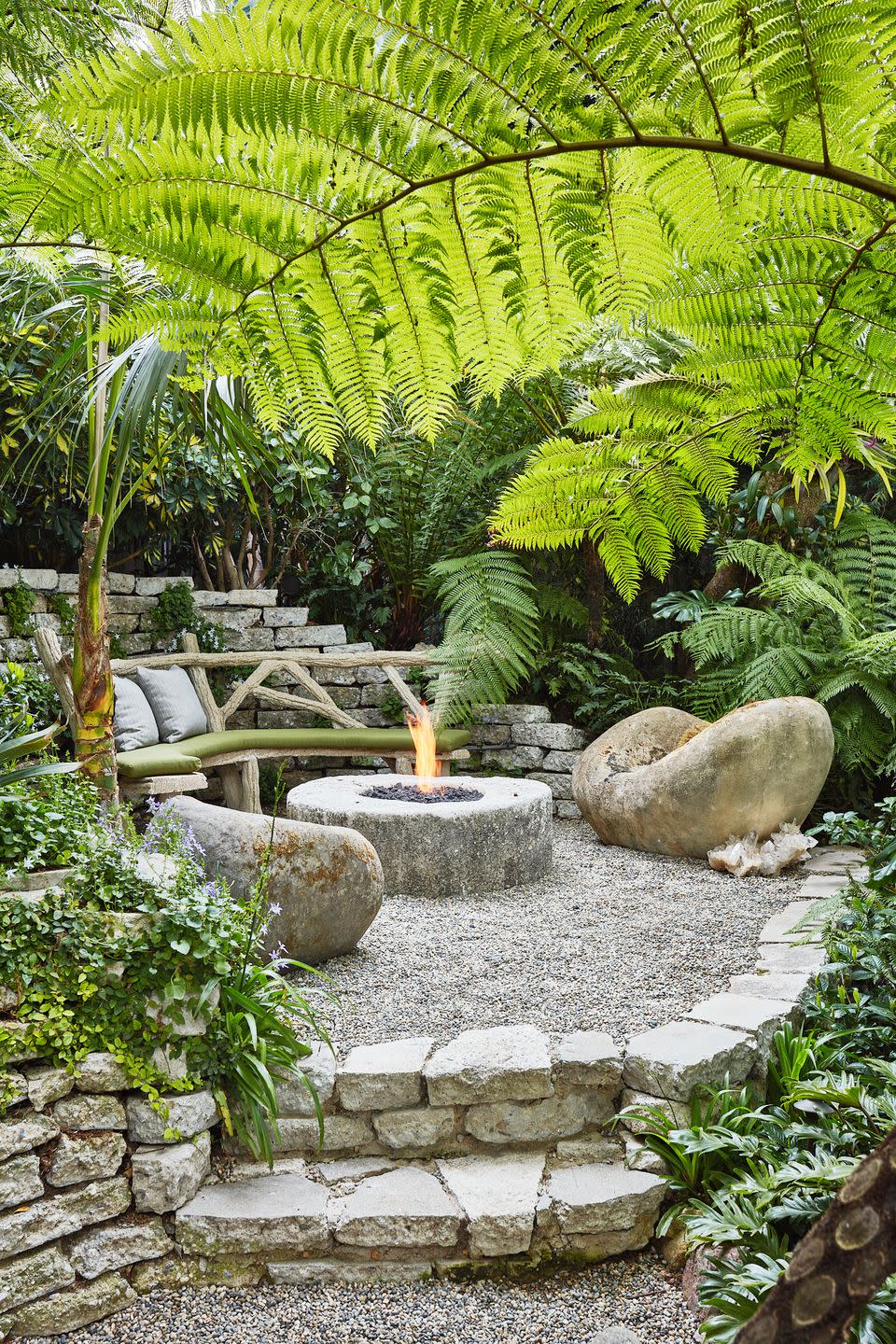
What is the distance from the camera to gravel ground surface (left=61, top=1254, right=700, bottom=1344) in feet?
7.60

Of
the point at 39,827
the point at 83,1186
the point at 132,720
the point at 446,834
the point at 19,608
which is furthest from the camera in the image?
the point at 19,608

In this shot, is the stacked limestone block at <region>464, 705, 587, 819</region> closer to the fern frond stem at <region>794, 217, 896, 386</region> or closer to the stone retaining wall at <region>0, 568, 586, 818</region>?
the stone retaining wall at <region>0, 568, 586, 818</region>

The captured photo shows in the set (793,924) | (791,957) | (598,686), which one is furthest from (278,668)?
(791,957)

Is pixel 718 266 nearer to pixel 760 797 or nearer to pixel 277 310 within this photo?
pixel 277 310

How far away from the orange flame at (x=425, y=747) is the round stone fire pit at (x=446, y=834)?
76 cm

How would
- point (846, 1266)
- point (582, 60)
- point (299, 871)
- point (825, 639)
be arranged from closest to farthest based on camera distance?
point (846, 1266)
point (582, 60)
point (299, 871)
point (825, 639)

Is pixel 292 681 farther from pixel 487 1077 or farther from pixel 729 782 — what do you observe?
pixel 487 1077

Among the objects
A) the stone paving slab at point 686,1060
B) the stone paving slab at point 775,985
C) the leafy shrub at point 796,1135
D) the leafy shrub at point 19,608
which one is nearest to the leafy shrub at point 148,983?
the stone paving slab at point 686,1060

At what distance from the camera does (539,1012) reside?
10.7 feet

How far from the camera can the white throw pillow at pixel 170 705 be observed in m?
5.61

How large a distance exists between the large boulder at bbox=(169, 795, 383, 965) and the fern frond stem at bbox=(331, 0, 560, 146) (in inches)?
110

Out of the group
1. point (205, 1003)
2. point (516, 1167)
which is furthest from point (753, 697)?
point (205, 1003)

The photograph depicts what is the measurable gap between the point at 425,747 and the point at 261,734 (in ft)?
3.04

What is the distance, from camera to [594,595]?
6.77 metres
